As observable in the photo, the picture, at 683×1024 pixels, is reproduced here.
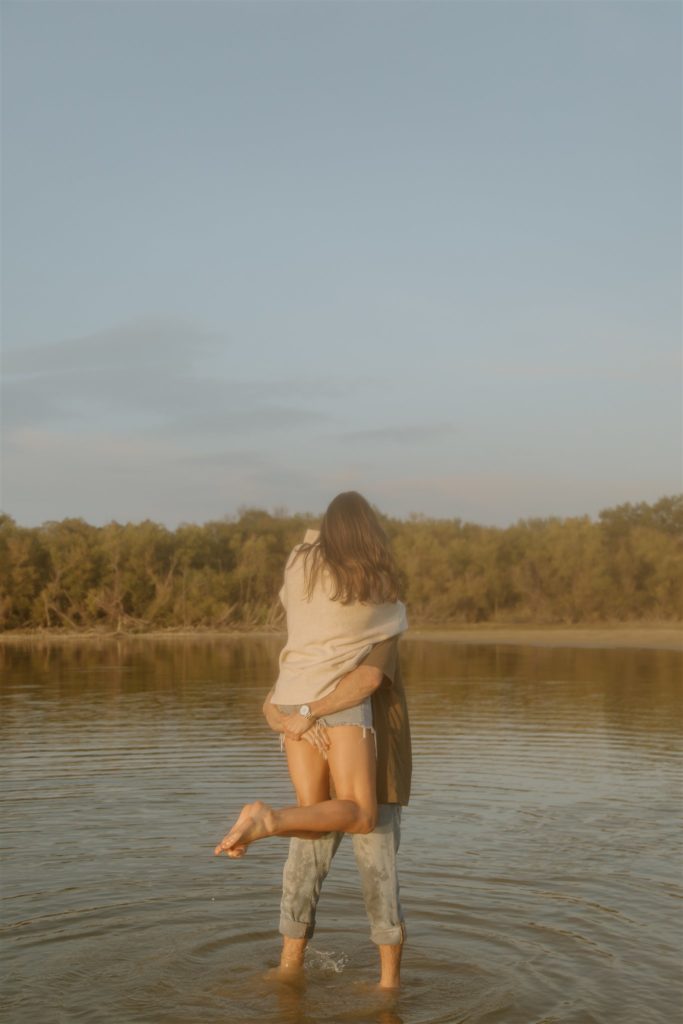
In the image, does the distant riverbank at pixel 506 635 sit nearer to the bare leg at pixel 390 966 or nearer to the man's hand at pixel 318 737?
the bare leg at pixel 390 966

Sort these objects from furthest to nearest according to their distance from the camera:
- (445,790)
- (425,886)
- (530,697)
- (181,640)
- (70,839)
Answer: (181,640) < (530,697) < (445,790) < (70,839) < (425,886)

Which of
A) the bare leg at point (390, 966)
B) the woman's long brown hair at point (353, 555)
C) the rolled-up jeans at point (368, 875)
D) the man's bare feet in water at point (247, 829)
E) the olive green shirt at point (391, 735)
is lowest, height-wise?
the bare leg at point (390, 966)

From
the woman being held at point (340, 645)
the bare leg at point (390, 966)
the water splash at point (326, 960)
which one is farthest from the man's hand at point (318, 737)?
the water splash at point (326, 960)

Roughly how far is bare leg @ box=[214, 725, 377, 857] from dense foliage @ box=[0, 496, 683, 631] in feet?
167

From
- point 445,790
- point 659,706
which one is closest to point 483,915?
point 445,790

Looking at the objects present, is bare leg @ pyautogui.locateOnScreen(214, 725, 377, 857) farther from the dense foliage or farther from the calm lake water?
the dense foliage

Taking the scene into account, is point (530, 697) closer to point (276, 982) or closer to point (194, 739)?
point (194, 739)

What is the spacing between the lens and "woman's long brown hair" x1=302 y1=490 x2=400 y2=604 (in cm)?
484

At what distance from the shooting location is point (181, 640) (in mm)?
55312

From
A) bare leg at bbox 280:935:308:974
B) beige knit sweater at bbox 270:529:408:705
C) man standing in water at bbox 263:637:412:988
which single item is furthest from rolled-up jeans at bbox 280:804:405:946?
beige knit sweater at bbox 270:529:408:705

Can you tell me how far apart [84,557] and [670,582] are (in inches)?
1132

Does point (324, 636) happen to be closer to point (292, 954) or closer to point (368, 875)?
point (368, 875)

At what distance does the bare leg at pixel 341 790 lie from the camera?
469cm

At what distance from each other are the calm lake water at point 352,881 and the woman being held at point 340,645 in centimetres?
94
